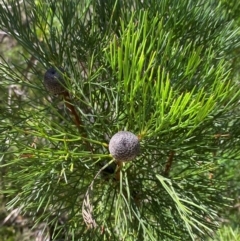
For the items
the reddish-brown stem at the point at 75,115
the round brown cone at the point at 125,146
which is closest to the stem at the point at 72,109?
the reddish-brown stem at the point at 75,115

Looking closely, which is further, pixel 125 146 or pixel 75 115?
pixel 75 115

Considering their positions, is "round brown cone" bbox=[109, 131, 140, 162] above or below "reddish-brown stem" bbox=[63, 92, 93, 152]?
below

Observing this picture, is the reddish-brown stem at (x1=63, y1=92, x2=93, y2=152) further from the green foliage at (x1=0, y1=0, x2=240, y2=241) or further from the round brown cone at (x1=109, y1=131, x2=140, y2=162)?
the round brown cone at (x1=109, y1=131, x2=140, y2=162)

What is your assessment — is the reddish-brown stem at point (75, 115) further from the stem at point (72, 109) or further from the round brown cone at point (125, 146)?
the round brown cone at point (125, 146)

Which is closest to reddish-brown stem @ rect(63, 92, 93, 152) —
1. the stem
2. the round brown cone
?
the stem

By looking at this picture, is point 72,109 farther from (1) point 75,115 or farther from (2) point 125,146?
(2) point 125,146

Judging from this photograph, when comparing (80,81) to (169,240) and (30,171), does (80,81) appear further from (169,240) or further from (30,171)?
(169,240)

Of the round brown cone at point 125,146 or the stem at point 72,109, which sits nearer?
the round brown cone at point 125,146

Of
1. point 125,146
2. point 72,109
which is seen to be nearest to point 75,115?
point 72,109
